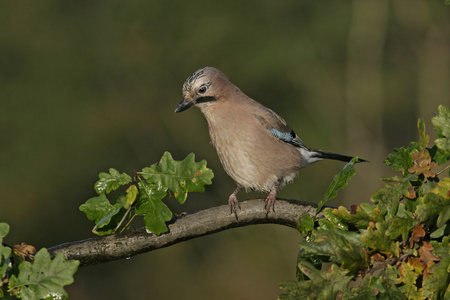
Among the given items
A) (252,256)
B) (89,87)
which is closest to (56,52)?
(89,87)

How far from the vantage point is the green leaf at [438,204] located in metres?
1.91

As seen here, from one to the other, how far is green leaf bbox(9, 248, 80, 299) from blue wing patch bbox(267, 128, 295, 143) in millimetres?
3469

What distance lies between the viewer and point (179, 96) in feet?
51.7

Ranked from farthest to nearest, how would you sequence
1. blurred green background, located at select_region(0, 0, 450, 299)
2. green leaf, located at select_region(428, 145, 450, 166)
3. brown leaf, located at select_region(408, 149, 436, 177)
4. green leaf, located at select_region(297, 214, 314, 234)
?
blurred green background, located at select_region(0, 0, 450, 299)
green leaf, located at select_region(297, 214, 314, 234)
green leaf, located at select_region(428, 145, 450, 166)
brown leaf, located at select_region(408, 149, 436, 177)

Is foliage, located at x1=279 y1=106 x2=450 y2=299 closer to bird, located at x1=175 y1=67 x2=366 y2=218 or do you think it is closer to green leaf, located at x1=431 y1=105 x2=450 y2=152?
green leaf, located at x1=431 y1=105 x2=450 y2=152

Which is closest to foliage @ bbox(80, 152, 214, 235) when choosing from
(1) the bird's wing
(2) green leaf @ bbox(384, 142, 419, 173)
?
(2) green leaf @ bbox(384, 142, 419, 173)

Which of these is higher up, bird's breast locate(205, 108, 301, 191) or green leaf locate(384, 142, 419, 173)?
bird's breast locate(205, 108, 301, 191)

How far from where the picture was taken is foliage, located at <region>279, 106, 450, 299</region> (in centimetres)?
192

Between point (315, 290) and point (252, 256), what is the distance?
13041mm

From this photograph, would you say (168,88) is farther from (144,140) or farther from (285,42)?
(285,42)

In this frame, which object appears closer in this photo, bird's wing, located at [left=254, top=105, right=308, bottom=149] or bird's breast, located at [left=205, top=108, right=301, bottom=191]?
bird's breast, located at [left=205, top=108, right=301, bottom=191]

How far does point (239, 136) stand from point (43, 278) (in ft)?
10.3

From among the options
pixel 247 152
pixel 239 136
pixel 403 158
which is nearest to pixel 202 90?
pixel 239 136

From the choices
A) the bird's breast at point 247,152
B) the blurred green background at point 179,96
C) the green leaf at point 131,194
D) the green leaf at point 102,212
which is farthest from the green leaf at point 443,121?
the blurred green background at point 179,96
